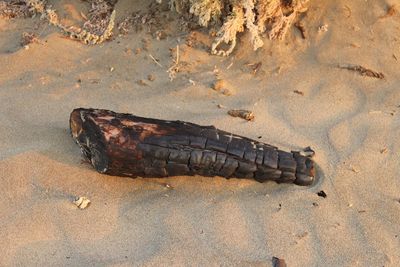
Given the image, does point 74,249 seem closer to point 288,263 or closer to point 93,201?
point 93,201

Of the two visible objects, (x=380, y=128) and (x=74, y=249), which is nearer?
(x=74, y=249)

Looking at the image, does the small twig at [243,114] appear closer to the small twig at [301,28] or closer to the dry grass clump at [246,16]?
the dry grass clump at [246,16]

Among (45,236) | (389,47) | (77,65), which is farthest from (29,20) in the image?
(389,47)

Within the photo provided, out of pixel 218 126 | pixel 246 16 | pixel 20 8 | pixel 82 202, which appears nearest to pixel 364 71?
pixel 246 16

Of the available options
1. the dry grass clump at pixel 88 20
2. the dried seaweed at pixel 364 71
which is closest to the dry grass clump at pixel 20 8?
the dry grass clump at pixel 88 20

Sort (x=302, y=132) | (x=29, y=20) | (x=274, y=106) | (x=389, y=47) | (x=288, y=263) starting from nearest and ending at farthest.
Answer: (x=288, y=263), (x=302, y=132), (x=274, y=106), (x=389, y=47), (x=29, y=20)

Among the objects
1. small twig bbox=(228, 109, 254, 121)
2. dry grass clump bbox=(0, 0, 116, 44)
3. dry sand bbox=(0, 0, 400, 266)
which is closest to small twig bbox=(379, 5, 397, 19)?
dry sand bbox=(0, 0, 400, 266)
